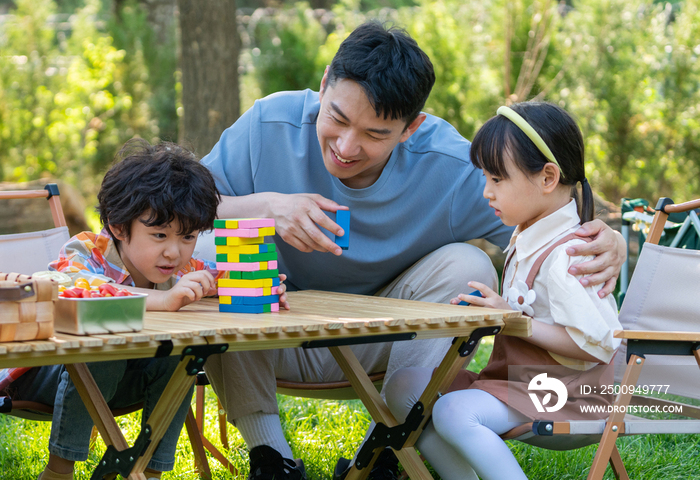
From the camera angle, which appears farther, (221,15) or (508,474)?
(221,15)

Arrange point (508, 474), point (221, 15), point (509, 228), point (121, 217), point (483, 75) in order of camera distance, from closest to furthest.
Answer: point (508, 474), point (121, 217), point (509, 228), point (221, 15), point (483, 75)

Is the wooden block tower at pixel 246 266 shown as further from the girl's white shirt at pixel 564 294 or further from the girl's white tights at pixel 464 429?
the girl's white shirt at pixel 564 294

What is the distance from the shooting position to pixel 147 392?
7.34ft

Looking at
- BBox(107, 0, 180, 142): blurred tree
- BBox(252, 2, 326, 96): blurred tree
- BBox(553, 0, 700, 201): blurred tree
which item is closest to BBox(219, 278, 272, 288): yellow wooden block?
BBox(553, 0, 700, 201): blurred tree

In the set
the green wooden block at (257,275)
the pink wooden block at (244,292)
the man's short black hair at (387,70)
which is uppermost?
the man's short black hair at (387,70)

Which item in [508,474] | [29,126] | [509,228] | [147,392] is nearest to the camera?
[508,474]

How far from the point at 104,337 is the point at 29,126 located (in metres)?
9.02

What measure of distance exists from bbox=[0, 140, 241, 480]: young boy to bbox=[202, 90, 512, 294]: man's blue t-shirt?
0.52 metres

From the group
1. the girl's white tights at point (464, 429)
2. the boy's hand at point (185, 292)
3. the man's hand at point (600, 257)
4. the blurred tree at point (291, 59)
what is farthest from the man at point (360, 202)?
the blurred tree at point (291, 59)

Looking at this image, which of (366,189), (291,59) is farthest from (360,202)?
(291,59)

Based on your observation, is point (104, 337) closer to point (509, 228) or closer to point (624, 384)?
point (624, 384)

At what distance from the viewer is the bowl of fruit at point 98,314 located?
1.40 m

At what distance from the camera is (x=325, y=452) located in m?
2.89

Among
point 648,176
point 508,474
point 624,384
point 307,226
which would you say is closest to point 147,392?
point 307,226
